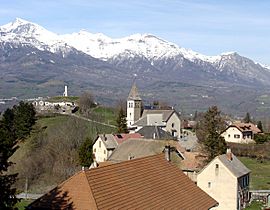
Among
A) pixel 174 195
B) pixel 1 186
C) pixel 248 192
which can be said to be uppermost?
pixel 1 186

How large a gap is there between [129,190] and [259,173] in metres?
36.7

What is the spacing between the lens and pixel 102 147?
6122cm

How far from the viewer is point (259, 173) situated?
57656mm

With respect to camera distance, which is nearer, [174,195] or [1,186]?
[1,186]

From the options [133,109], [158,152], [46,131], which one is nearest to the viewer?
[158,152]

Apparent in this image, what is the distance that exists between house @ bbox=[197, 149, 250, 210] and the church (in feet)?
117

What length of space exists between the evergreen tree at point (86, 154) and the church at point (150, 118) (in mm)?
19983

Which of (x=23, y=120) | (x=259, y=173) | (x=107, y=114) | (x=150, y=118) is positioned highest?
(x=23, y=120)

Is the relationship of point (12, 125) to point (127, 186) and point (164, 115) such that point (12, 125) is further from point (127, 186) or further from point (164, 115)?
point (127, 186)

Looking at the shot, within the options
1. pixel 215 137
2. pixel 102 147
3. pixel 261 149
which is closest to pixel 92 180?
pixel 215 137

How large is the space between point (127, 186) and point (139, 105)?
2424 inches

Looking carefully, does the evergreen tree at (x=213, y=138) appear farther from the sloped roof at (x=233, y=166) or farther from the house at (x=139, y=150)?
the sloped roof at (x=233, y=166)

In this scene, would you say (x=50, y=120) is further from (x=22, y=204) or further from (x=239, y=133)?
(x=22, y=204)

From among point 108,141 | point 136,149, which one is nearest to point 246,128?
point 108,141
